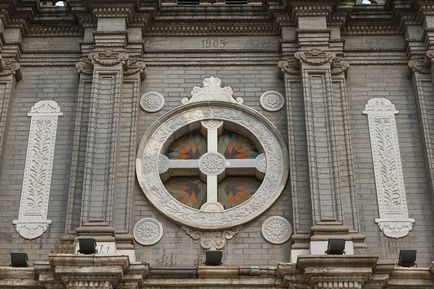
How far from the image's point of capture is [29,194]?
51.6 feet

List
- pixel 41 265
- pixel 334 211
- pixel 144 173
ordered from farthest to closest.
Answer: pixel 144 173
pixel 334 211
pixel 41 265

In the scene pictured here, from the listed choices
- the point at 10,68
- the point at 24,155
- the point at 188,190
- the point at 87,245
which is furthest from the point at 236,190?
the point at 10,68

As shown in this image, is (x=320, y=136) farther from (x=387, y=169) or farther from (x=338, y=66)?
(x=338, y=66)

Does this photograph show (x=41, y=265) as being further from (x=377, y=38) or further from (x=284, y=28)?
(x=377, y=38)

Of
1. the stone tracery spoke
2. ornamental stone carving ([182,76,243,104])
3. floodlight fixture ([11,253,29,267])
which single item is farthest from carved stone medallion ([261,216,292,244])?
floodlight fixture ([11,253,29,267])

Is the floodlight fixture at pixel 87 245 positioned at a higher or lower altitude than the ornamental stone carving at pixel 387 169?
lower

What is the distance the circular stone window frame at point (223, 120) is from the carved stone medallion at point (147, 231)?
300 mm

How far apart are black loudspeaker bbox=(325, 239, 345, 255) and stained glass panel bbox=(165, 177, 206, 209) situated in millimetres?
3176

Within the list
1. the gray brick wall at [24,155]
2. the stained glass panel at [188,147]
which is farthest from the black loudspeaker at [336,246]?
the gray brick wall at [24,155]

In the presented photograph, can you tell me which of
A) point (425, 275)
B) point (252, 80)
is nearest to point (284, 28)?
point (252, 80)

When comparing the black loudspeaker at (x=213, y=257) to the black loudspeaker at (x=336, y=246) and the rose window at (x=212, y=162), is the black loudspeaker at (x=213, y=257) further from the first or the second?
the black loudspeaker at (x=336, y=246)

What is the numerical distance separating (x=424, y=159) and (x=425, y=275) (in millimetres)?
2884

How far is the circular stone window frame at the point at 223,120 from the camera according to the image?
50.6ft

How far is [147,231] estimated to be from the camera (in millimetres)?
15305
